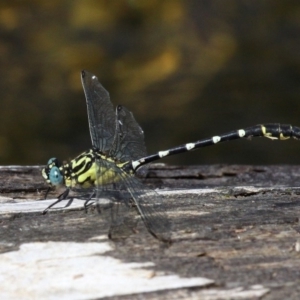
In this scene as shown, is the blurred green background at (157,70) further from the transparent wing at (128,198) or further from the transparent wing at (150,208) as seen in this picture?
the transparent wing at (150,208)

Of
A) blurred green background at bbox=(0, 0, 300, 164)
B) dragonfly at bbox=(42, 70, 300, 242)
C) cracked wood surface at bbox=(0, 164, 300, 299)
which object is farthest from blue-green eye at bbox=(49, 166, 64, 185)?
blurred green background at bbox=(0, 0, 300, 164)

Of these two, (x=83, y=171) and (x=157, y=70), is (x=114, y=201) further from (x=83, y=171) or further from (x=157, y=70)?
(x=157, y=70)

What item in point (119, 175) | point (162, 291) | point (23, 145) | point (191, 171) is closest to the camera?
point (162, 291)

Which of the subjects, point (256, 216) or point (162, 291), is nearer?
point (162, 291)

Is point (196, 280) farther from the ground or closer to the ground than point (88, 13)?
closer to the ground

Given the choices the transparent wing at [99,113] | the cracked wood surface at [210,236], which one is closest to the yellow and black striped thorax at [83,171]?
the cracked wood surface at [210,236]

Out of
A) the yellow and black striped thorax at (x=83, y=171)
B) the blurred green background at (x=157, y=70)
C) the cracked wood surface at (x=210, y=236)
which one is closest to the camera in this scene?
the cracked wood surface at (x=210, y=236)

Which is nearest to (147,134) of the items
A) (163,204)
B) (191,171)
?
(191,171)

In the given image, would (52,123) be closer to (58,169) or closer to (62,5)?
(62,5)
